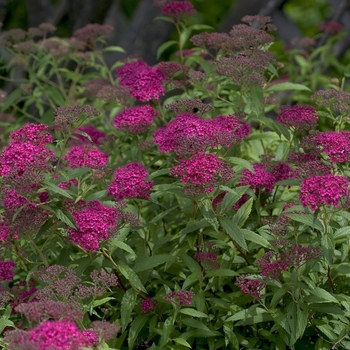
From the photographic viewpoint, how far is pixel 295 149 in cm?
351

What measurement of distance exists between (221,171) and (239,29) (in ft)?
3.60

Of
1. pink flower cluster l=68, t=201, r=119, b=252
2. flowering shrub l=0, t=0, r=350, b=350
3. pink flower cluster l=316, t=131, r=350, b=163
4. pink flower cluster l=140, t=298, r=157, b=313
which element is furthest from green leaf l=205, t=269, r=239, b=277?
pink flower cluster l=316, t=131, r=350, b=163

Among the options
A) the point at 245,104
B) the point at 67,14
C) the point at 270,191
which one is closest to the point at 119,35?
the point at 67,14

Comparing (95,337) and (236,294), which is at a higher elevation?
(95,337)

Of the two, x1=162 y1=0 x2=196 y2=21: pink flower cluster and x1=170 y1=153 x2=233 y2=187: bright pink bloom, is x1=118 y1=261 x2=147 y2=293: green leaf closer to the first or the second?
x1=170 y1=153 x2=233 y2=187: bright pink bloom

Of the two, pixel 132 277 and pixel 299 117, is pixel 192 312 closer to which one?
pixel 132 277

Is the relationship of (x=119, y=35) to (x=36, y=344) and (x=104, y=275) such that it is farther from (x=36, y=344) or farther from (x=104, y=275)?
(x=36, y=344)

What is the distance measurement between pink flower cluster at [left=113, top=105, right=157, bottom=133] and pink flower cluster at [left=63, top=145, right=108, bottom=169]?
185mm

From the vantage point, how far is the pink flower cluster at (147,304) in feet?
9.87

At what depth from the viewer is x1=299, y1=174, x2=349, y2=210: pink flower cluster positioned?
2541 millimetres

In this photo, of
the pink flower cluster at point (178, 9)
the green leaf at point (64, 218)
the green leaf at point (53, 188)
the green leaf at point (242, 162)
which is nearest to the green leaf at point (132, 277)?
the green leaf at point (64, 218)

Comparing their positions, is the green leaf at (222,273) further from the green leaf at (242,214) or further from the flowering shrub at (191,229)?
the green leaf at (242,214)

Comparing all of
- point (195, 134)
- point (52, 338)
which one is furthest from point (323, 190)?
point (52, 338)

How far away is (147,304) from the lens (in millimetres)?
3014
